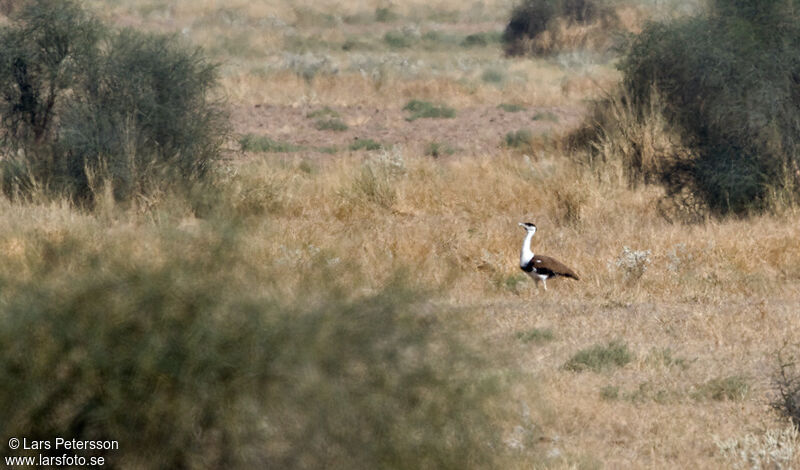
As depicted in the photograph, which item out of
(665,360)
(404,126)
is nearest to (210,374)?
(665,360)

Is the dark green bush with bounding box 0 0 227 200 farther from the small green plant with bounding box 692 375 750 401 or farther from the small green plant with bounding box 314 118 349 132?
the small green plant with bounding box 692 375 750 401

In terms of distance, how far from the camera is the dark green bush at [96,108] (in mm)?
12445

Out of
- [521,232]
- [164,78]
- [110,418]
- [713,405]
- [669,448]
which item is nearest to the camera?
[110,418]

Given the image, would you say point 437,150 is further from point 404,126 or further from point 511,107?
point 511,107

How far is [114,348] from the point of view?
3895 millimetres

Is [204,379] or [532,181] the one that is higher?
[204,379]

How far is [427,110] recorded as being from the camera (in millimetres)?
21734

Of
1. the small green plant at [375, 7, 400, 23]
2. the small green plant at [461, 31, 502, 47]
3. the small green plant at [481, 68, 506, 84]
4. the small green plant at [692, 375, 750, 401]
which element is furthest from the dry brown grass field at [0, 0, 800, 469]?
the small green plant at [375, 7, 400, 23]

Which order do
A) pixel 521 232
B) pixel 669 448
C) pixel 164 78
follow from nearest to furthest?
pixel 669 448, pixel 521 232, pixel 164 78

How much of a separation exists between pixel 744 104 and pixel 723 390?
5954 mm

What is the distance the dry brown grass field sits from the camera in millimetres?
5379

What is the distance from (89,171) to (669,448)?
27.8 feet

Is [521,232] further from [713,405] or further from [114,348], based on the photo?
[114,348]

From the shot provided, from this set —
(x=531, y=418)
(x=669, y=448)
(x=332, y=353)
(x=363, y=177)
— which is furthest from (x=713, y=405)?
(x=363, y=177)
